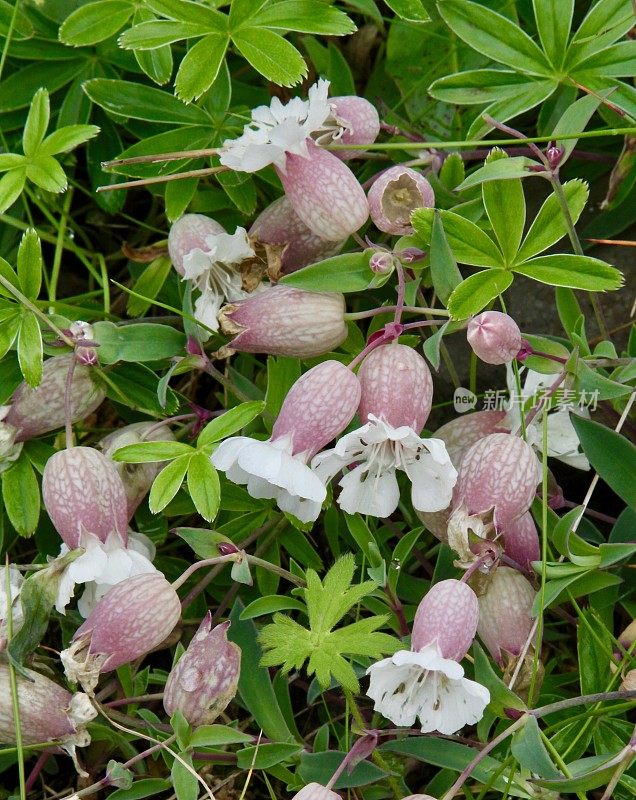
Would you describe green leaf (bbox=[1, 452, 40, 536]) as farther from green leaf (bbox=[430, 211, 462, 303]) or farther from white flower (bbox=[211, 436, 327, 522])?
green leaf (bbox=[430, 211, 462, 303])

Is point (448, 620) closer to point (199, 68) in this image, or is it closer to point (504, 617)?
point (504, 617)

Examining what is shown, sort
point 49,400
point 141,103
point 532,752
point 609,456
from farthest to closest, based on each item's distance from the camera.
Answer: point 141,103
point 49,400
point 609,456
point 532,752

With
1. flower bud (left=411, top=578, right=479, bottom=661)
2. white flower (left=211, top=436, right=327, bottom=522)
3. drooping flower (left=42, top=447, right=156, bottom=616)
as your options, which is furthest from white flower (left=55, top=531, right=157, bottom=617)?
flower bud (left=411, top=578, right=479, bottom=661)

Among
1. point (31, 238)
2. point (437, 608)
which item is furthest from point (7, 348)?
point (437, 608)

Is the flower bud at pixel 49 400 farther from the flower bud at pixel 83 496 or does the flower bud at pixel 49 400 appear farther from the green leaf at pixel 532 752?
the green leaf at pixel 532 752

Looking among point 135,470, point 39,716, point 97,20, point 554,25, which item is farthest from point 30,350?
point 554,25

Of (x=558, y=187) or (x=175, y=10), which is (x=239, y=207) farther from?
(x=558, y=187)
